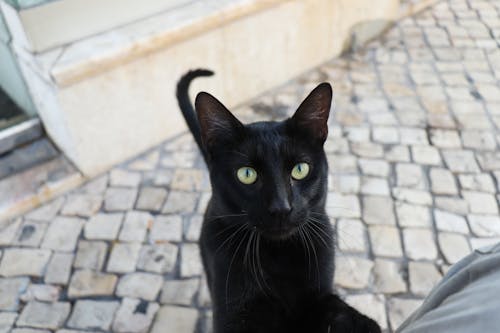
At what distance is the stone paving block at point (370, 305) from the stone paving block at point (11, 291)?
6.46 ft

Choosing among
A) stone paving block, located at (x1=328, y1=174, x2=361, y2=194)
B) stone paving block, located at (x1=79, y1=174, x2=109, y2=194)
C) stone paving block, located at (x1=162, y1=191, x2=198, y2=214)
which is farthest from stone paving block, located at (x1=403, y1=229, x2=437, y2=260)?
stone paving block, located at (x1=79, y1=174, x2=109, y2=194)

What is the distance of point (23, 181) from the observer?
126 inches

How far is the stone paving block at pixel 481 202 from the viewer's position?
2.98 meters

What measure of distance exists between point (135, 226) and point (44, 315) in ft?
2.57

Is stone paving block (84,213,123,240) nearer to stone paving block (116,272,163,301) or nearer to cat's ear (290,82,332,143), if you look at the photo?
stone paving block (116,272,163,301)

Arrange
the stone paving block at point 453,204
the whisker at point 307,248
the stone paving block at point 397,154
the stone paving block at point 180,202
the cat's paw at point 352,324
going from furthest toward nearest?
the stone paving block at point 397,154 → the stone paving block at point 180,202 → the stone paving block at point 453,204 → the whisker at point 307,248 → the cat's paw at point 352,324

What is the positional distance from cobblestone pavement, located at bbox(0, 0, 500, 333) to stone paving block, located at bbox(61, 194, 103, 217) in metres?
0.01

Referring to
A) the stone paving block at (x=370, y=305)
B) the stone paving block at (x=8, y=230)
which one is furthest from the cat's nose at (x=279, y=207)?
the stone paving block at (x=8, y=230)

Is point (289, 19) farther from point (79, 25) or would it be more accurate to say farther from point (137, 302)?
point (137, 302)

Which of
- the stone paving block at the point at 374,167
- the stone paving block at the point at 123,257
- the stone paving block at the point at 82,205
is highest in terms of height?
the stone paving block at the point at 82,205

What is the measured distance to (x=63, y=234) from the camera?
2.94 m

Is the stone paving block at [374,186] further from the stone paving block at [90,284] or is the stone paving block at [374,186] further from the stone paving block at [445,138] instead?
the stone paving block at [90,284]

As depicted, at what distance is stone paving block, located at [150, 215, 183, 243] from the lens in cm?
288

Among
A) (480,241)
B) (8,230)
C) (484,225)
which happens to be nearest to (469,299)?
(480,241)
